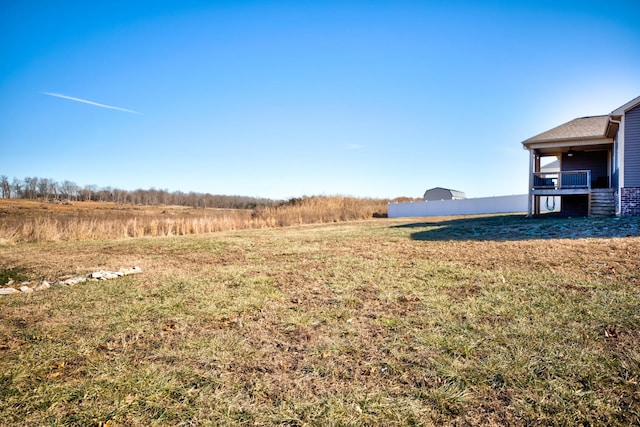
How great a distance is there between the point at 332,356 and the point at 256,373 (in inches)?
26.6

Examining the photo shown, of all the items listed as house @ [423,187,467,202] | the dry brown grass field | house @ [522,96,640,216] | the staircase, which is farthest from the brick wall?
house @ [423,187,467,202]

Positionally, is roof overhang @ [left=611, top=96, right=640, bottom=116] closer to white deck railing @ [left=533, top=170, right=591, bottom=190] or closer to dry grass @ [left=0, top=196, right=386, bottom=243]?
white deck railing @ [left=533, top=170, right=591, bottom=190]

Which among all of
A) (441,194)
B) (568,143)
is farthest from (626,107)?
(441,194)

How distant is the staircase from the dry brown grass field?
8.11m

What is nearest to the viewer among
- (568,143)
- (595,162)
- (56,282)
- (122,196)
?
(56,282)

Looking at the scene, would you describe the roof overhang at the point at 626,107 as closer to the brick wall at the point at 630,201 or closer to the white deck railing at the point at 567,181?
the brick wall at the point at 630,201

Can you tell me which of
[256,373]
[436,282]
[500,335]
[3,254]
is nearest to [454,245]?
[436,282]

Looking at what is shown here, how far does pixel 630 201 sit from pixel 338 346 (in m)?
13.6

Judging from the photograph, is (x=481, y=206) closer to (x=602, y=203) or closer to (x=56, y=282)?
(x=602, y=203)

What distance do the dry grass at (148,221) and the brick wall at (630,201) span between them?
1608 cm

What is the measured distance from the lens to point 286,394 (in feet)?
8.16

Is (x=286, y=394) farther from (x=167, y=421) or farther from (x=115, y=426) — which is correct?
(x=115, y=426)

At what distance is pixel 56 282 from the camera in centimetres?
622

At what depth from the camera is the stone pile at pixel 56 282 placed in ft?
18.6
